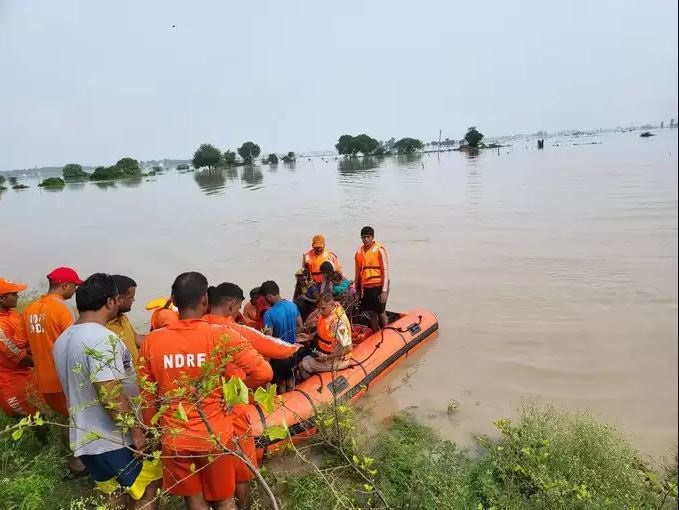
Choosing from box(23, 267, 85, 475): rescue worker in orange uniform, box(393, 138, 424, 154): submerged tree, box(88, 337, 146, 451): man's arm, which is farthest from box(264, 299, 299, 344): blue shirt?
box(393, 138, 424, 154): submerged tree

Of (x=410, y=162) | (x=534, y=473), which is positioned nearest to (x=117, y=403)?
(x=534, y=473)

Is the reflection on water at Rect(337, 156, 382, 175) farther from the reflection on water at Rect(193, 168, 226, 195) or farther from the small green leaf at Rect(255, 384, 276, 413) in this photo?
the small green leaf at Rect(255, 384, 276, 413)

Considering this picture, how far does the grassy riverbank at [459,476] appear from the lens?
2582mm

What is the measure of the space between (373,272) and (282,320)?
1936 millimetres

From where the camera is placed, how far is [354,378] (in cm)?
437

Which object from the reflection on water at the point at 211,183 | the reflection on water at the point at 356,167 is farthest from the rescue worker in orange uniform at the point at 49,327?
the reflection on water at the point at 356,167

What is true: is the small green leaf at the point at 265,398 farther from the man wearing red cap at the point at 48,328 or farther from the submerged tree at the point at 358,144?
the submerged tree at the point at 358,144

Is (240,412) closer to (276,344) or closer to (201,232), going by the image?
(276,344)

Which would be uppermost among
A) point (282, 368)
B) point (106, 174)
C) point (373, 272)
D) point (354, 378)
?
point (106, 174)

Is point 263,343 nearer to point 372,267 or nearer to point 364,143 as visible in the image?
point 372,267

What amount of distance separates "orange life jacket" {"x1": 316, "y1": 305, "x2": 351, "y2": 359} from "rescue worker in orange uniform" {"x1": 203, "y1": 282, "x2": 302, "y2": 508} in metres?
1.42

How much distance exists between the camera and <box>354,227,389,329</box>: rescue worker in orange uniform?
17.8ft

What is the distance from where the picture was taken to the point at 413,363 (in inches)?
214

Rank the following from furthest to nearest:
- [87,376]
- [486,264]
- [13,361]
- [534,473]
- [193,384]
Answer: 1. [486,264]
2. [13,361]
3. [534,473]
4. [87,376]
5. [193,384]
